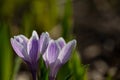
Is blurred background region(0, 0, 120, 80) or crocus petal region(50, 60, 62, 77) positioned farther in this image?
blurred background region(0, 0, 120, 80)

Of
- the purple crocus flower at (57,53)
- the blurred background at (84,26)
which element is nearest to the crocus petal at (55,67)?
the purple crocus flower at (57,53)

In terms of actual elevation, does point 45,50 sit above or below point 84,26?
below

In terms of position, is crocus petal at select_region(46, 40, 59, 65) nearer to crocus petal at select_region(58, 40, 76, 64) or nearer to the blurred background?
crocus petal at select_region(58, 40, 76, 64)

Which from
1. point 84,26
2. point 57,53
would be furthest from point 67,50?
point 84,26

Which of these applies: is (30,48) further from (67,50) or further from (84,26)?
(84,26)

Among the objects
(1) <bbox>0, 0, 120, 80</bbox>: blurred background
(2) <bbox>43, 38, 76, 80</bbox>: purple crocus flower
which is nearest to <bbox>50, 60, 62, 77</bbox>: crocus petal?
(2) <bbox>43, 38, 76, 80</bbox>: purple crocus flower

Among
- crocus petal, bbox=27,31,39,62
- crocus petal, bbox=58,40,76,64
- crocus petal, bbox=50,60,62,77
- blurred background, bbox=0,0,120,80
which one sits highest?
blurred background, bbox=0,0,120,80

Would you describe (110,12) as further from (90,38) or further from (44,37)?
(44,37)

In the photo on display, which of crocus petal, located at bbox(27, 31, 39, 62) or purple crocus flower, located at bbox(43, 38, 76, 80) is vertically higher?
crocus petal, located at bbox(27, 31, 39, 62)
